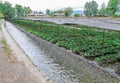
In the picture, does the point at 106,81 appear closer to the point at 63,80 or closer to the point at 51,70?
the point at 63,80

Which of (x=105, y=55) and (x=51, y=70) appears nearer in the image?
(x=51, y=70)

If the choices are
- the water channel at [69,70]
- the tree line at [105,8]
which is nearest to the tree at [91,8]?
the tree line at [105,8]

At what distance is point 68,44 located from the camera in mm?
13773

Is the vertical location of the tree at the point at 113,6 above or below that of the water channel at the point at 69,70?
above

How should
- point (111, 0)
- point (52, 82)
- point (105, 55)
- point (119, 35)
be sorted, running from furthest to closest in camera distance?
point (111, 0)
point (119, 35)
point (105, 55)
point (52, 82)

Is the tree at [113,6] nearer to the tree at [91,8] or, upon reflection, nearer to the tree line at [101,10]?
the tree line at [101,10]

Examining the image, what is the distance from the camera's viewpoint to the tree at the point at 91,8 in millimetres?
87375

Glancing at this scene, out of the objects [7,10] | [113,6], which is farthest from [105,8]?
[7,10]

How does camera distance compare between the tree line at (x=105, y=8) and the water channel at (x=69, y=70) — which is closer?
the water channel at (x=69, y=70)

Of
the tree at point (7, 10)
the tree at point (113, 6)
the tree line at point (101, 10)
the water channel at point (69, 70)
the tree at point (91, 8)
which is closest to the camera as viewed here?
the water channel at point (69, 70)

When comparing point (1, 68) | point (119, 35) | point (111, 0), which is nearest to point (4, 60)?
point (1, 68)

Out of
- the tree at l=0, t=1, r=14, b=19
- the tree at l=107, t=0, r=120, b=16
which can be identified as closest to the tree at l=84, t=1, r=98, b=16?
the tree at l=107, t=0, r=120, b=16

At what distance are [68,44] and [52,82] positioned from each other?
695 centimetres

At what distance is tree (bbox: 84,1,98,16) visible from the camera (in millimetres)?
87375
